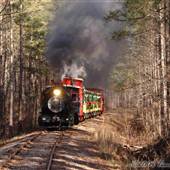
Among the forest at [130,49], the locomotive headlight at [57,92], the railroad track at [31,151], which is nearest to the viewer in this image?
the railroad track at [31,151]

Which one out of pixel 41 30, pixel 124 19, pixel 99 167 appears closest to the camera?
pixel 99 167

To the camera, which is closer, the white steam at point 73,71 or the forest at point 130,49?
the forest at point 130,49

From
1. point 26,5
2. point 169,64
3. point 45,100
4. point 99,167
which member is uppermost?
point 26,5

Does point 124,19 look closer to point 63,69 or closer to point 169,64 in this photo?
point 169,64

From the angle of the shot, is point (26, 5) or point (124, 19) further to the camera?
point (26, 5)

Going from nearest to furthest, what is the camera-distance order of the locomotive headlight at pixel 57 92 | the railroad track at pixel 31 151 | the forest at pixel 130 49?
Answer: the railroad track at pixel 31 151
the forest at pixel 130 49
the locomotive headlight at pixel 57 92

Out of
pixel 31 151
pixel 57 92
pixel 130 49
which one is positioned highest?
pixel 130 49

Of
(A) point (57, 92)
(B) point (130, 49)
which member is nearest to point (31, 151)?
(A) point (57, 92)

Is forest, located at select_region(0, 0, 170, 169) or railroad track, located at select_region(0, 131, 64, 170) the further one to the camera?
forest, located at select_region(0, 0, 170, 169)

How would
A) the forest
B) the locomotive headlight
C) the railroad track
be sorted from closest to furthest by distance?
the railroad track
the forest
the locomotive headlight

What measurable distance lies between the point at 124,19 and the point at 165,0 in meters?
2.15

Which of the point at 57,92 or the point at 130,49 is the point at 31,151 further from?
the point at 130,49

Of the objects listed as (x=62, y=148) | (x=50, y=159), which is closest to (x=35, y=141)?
(x=62, y=148)

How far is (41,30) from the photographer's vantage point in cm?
3170
